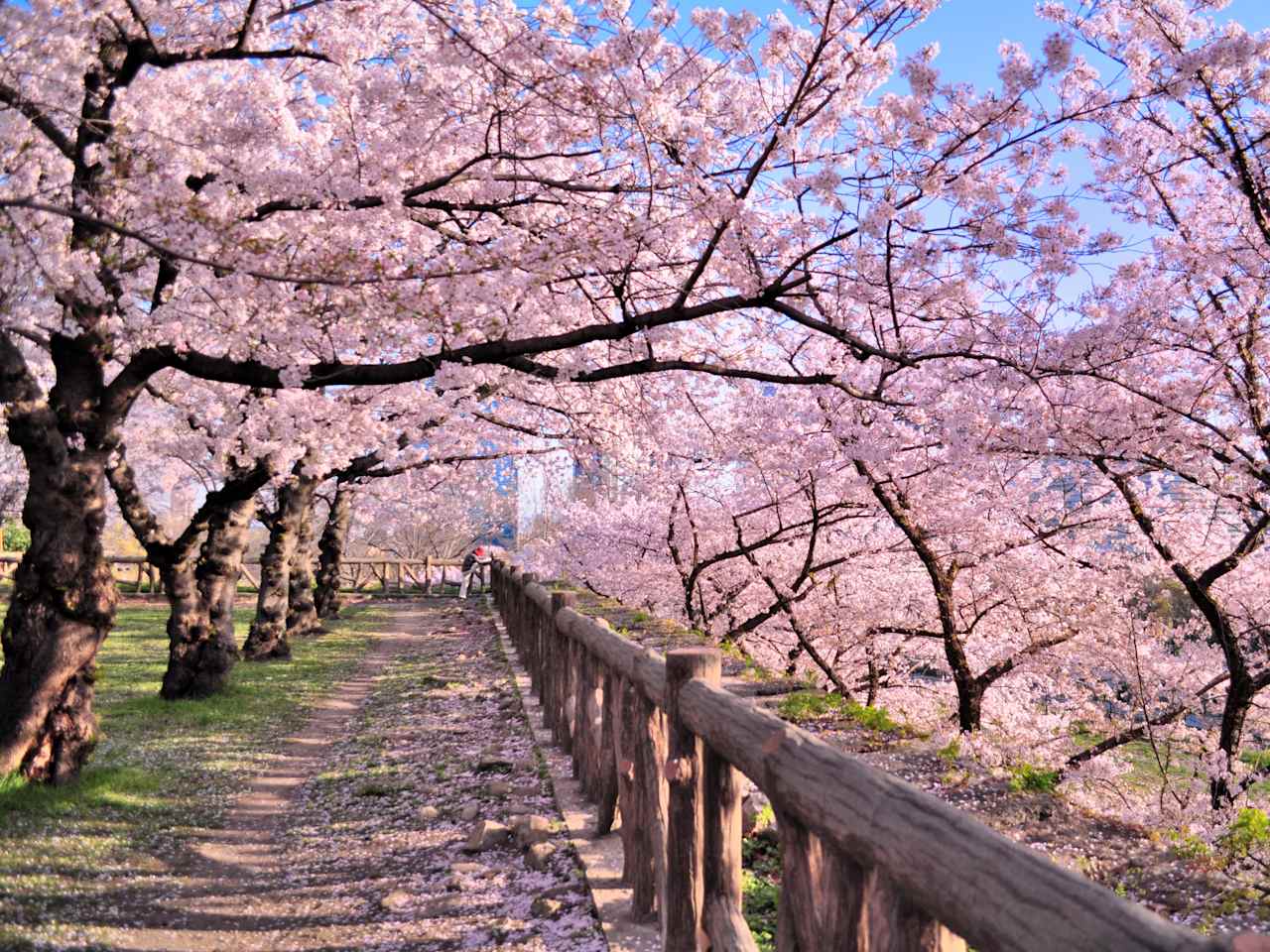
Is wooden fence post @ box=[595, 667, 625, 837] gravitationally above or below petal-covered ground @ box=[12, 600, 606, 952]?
above

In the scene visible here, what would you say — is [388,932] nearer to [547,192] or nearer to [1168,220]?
[547,192]

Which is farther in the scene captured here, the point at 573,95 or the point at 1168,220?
the point at 1168,220

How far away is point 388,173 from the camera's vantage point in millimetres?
8133

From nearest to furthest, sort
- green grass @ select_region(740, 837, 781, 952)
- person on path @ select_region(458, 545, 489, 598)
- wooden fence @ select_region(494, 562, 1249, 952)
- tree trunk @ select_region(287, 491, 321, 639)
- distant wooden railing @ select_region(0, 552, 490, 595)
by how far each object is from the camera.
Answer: wooden fence @ select_region(494, 562, 1249, 952)
green grass @ select_region(740, 837, 781, 952)
tree trunk @ select_region(287, 491, 321, 639)
person on path @ select_region(458, 545, 489, 598)
distant wooden railing @ select_region(0, 552, 490, 595)

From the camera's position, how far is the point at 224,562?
12.2 m

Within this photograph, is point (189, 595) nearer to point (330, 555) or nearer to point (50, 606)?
point (50, 606)

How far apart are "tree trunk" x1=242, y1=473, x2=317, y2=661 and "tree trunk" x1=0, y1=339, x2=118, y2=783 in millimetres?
8034

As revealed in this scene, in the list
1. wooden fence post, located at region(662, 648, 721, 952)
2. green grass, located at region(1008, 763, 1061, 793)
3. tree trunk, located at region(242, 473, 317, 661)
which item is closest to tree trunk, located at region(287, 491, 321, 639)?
tree trunk, located at region(242, 473, 317, 661)

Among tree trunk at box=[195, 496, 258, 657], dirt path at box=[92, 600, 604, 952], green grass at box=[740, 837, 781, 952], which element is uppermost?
tree trunk at box=[195, 496, 258, 657]

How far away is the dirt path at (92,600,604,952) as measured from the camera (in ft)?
15.8

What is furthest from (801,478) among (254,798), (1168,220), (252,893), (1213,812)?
(252,893)

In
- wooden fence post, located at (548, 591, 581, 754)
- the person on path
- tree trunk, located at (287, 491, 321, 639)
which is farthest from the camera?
the person on path

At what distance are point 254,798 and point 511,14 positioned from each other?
643 centimetres

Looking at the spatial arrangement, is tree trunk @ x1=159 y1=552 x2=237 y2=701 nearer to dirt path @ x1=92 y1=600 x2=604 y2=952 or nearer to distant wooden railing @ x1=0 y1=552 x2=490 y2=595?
dirt path @ x1=92 y1=600 x2=604 y2=952
